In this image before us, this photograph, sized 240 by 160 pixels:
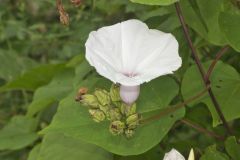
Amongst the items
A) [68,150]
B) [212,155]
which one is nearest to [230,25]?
[212,155]

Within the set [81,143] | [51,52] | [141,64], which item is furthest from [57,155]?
[51,52]

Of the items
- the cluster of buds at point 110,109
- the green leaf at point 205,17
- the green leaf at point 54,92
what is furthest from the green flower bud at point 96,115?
the green leaf at point 54,92

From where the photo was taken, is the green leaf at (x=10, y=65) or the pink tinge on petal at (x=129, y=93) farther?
the green leaf at (x=10, y=65)

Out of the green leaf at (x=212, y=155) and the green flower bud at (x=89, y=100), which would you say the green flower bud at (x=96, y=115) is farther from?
the green leaf at (x=212, y=155)

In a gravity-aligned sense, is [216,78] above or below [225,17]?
below

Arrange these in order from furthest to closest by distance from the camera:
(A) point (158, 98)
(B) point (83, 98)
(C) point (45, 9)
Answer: (C) point (45, 9)
(A) point (158, 98)
(B) point (83, 98)

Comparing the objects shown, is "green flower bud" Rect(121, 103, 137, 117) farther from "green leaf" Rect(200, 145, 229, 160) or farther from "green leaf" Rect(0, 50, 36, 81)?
"green leaf" Rect(0, 50, 36, 81)

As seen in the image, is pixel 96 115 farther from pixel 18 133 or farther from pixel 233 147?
pixel 18 133

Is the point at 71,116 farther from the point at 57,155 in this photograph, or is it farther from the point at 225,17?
the point at 225,17
